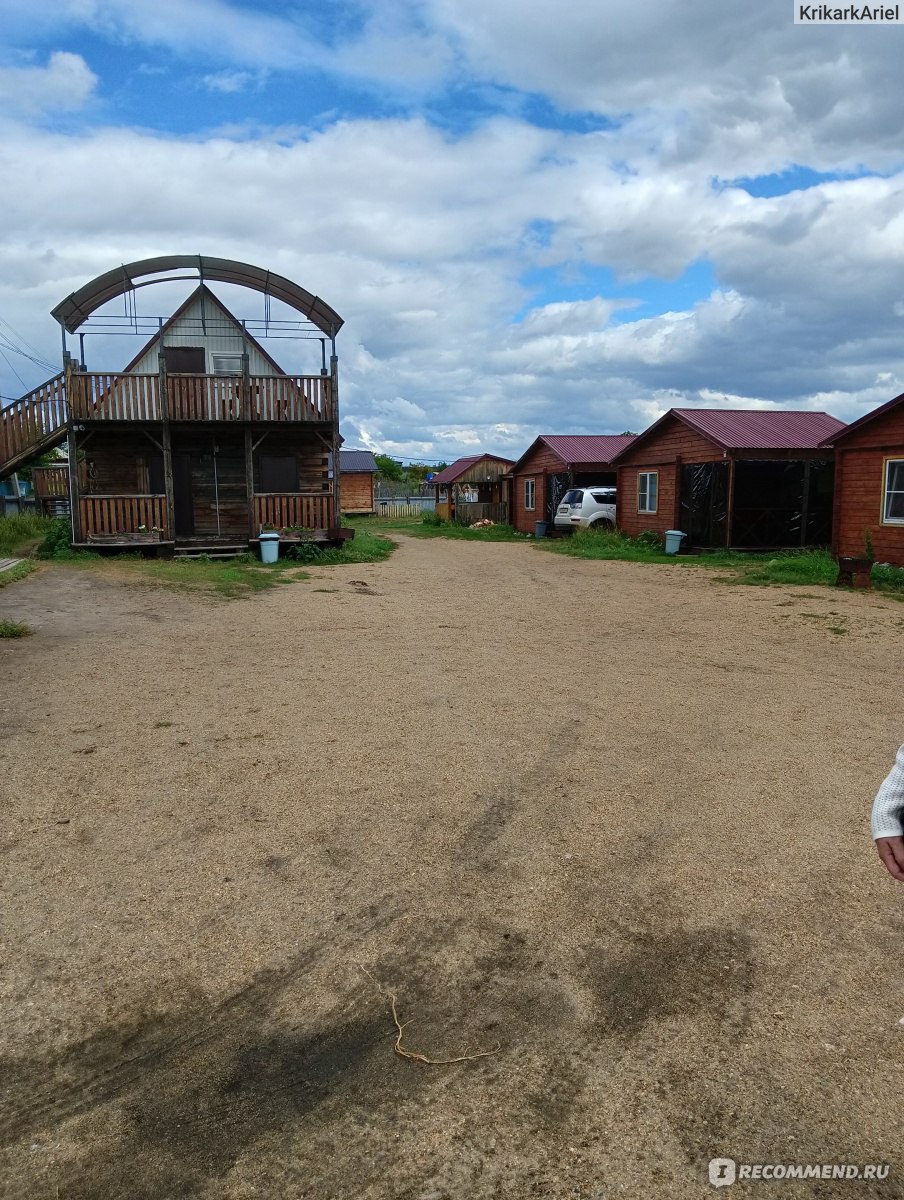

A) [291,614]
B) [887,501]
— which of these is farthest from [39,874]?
[887,501]

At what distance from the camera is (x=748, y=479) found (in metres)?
21.0

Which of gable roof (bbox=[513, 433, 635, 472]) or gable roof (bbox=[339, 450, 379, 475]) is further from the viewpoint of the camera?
gable roof (bbox=[339, 450, 379, 475])

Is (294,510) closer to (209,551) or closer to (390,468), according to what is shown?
(209,551)

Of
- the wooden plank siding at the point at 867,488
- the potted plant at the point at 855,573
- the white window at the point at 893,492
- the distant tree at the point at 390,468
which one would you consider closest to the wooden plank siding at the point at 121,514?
the potted plant at the point at 855,573

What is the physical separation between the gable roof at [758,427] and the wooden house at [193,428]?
9425mm

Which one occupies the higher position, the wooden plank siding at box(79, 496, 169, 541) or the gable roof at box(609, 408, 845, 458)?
the gable roof at box(609, 408, 845, 458)

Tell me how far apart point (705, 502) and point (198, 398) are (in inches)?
506

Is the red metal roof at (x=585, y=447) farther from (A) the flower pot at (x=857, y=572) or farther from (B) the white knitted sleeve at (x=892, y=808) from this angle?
(B) the white knitted sleeve at (x=892, y=808)

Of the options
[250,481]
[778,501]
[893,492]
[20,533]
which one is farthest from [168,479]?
[893,492]

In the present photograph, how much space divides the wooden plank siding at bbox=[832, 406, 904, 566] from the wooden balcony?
1137 centimetres

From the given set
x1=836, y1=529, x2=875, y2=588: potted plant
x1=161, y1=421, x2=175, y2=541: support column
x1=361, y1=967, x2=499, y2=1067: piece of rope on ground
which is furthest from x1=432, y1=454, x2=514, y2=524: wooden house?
x1=361, y1=967, x2=499, y2=1067: piece of rope on ground

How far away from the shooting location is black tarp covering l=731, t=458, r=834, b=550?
20984 mm

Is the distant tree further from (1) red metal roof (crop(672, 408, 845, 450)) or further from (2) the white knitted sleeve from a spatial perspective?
(2) the white knitted sleeve

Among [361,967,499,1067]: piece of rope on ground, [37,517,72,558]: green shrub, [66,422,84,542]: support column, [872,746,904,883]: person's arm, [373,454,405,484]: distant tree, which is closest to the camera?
[872,746,904,883]: person's arm
